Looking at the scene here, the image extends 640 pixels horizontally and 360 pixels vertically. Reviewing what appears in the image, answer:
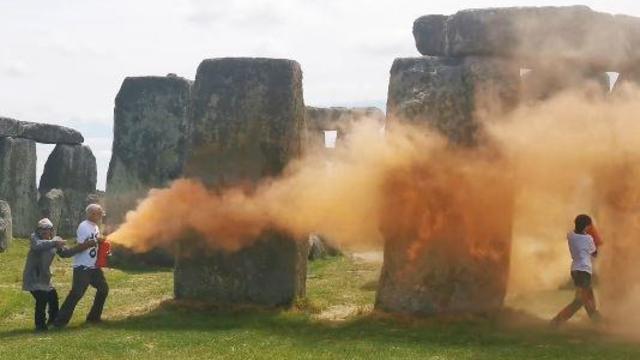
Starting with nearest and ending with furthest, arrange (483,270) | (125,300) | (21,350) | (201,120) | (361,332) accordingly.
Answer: (21,350), (361,332), (483,270), (201,120), (125,300)

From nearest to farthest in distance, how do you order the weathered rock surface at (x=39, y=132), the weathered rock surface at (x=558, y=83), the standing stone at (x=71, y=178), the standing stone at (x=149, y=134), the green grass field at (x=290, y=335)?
the green grass field at (x=290, y=335) < the weathered rock surface at (x=558, y=83) < the standing stone at (x=149, y=134) < the weathered rock surface at (x=39, y=132) < the standing stone at (x=71, y=178)

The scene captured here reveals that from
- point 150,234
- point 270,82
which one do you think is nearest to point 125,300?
point 150,234

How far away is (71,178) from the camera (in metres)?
38.2

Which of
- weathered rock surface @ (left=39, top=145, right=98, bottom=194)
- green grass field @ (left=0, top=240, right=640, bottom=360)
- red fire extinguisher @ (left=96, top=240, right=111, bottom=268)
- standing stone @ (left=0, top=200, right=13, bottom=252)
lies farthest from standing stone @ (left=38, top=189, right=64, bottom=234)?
red fire extinguisher @ (left=96, top=240, right=111, bottom=268)

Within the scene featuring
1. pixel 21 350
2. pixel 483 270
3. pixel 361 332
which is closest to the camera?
pixel 21 350

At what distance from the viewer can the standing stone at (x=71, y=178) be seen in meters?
37.4

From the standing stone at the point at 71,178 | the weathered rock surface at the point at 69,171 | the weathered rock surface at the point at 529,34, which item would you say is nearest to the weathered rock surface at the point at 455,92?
the weathered rock surface at the point at 529,34

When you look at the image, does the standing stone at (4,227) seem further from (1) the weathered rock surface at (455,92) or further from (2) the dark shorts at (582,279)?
(2) the dark shorts at (582,279)

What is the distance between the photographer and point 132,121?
2994cm

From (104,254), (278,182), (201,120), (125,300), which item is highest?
(201,120)

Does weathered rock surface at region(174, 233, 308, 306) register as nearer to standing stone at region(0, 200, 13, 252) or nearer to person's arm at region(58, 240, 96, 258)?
person's arm at region(58, 240, 96, 258)

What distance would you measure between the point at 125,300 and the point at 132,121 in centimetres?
1135

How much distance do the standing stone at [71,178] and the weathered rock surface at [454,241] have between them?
22849mm

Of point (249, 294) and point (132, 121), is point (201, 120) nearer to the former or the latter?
point (249, 294)
